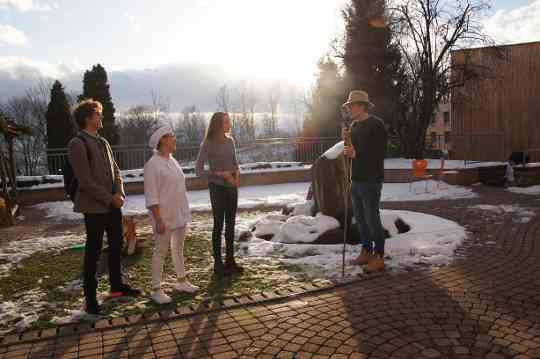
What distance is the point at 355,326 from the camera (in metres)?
3.57

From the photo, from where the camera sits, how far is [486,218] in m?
8.39

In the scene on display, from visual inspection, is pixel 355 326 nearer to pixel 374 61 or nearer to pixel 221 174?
pixel 221 174

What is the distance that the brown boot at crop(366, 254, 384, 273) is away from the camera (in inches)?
199

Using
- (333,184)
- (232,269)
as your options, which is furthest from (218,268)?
(333,184)

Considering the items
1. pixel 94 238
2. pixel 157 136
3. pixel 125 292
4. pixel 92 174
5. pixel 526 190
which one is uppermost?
pixel 157 136

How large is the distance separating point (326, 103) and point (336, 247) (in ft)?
71.6

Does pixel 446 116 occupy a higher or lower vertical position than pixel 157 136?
higher

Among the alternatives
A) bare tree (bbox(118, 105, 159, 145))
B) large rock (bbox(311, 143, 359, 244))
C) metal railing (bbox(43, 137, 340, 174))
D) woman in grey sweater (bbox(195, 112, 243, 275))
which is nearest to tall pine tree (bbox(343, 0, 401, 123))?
metal railing (bbox(43, 137, 340, 174))

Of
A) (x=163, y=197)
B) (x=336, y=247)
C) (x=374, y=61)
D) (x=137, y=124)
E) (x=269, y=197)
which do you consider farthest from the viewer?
(x=137, y=124)

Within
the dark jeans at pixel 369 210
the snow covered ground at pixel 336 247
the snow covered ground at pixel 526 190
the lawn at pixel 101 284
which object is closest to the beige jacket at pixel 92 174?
the lawn at pixel 101 284

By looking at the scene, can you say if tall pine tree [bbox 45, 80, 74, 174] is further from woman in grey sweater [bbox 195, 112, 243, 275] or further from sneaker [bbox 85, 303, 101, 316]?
sneaker [bbox 85, 303, 101, 316]

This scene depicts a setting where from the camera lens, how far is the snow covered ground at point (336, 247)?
5.37 meters

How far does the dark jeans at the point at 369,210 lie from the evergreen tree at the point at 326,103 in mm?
20121

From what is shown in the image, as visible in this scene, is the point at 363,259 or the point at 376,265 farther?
the point at 363,259
